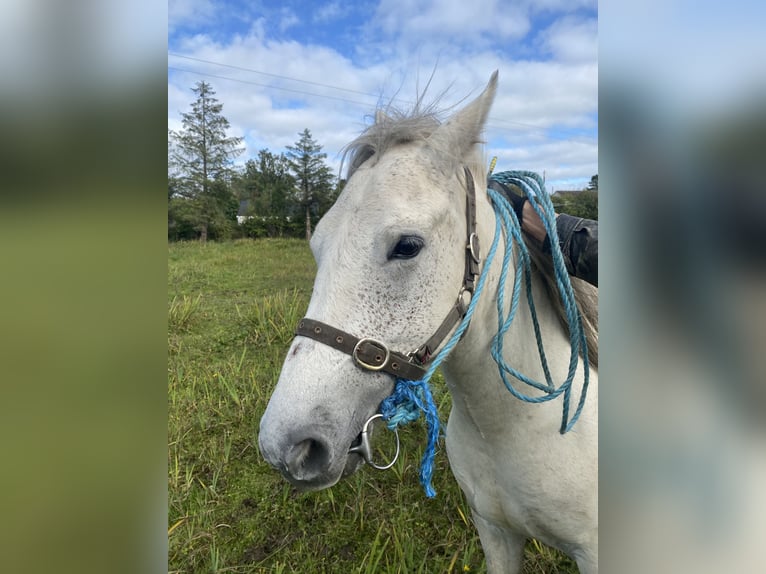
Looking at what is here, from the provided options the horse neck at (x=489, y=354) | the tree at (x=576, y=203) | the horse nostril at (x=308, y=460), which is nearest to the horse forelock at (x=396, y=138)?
the horse neck at (x=489, y=354)

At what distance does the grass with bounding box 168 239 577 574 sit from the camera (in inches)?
82.8

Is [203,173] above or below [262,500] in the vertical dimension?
above

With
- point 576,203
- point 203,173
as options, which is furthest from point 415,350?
point 203,173

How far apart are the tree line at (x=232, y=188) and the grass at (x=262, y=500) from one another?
8.6 inches

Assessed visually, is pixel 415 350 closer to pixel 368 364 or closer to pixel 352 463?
pixel 368 364

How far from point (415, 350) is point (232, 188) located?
5.58 feet

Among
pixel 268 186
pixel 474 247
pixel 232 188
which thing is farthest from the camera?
pixel 268 186

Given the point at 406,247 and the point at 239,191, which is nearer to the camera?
the point at 406,247

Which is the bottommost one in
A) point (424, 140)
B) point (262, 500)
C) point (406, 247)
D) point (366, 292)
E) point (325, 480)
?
point (262, 500)

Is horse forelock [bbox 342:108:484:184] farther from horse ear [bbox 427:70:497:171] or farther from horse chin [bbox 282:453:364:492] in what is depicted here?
horse chin [bbox 282:453:364:492]

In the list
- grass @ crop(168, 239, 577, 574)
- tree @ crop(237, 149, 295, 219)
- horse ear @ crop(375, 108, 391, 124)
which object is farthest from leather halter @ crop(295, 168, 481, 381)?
tree @ crop(237, 149, 295, 219)

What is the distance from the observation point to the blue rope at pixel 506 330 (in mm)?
1083

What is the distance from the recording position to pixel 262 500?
2465mm
